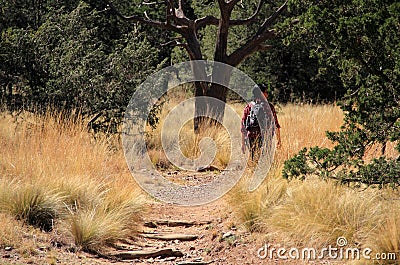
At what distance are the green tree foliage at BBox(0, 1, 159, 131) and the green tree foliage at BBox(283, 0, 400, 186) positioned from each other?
5.93 meters

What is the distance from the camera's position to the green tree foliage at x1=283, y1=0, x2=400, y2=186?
5.57m

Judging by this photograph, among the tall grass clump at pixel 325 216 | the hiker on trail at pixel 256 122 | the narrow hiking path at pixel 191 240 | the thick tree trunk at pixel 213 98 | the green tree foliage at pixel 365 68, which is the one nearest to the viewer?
the green tree foliage at pixel 365 68

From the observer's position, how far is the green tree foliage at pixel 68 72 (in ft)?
36.1

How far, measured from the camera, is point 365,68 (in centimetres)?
595

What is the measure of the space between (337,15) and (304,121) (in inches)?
276

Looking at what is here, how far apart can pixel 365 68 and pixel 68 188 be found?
3674 millimetres

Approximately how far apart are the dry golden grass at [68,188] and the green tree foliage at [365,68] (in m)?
2.30

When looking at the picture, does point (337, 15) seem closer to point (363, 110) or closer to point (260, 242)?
point (363, 110)

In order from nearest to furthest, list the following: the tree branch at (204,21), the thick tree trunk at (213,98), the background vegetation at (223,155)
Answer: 1. the background vegetation at (223,155)
2. the thick tree trunk at (213,98)
3. the tree branch at (204,21)

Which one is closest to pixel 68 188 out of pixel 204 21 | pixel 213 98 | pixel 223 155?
pixel 223 155

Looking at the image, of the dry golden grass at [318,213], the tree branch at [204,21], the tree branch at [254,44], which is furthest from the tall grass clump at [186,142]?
the dry golden grass at [318,213]

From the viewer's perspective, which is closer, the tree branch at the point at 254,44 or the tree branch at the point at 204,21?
the tree branch at the point at 254,44

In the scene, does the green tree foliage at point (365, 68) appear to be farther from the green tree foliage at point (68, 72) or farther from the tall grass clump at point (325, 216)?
the green tree foliage at point (68, 72)

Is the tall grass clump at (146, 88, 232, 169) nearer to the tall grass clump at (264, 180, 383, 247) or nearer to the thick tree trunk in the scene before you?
the thick tree trunk
